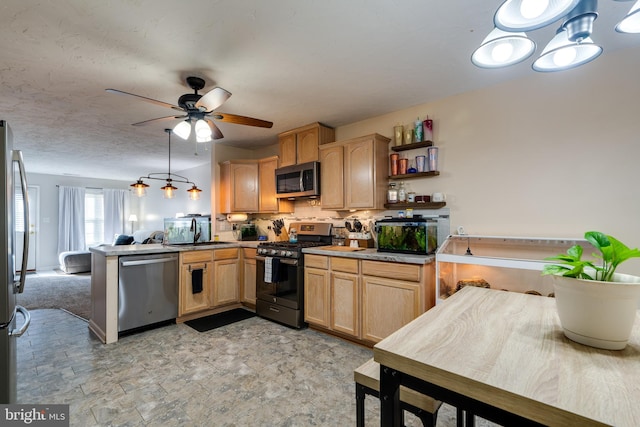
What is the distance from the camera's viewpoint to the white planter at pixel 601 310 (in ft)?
2.59

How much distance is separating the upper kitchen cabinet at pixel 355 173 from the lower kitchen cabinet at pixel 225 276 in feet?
4.92

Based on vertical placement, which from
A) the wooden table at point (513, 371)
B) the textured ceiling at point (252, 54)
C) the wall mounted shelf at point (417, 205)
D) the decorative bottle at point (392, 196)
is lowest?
the wooden table at point (513, 371)

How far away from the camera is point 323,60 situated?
7.64 feet

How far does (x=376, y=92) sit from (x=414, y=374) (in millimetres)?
2671

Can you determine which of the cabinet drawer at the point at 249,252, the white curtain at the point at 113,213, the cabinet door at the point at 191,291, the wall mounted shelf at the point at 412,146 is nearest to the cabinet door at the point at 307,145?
the wall mounted shelf at the point at 412,146

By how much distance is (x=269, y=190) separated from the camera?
4375mm

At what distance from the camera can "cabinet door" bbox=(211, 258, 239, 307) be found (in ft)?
12.9

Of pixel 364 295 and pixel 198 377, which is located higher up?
pixel 364 295

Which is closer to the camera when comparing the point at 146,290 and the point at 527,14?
the point at 527,14

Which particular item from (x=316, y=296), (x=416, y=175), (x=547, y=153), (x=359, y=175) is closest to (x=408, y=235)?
(x=416, y=175)

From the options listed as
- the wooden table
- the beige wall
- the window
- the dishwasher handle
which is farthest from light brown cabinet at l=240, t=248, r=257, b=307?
the window

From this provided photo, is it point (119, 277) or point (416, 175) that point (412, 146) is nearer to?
point (416, 175)

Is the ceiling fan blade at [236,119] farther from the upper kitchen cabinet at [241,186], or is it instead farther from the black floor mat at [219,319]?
the black floor mat at [219,319]

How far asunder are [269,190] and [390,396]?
12.3ft
